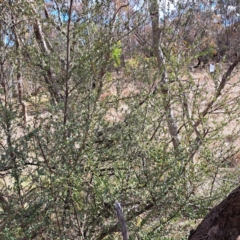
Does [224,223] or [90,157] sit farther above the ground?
[90,157]

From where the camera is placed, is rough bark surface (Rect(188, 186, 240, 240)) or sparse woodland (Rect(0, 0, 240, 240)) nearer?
rough bark surface (Rect(188, 186, 240, 240))

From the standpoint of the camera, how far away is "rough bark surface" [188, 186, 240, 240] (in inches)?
47.4

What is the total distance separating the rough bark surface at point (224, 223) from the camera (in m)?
1.20

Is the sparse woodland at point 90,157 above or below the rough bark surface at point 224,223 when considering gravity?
above

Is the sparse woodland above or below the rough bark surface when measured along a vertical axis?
above

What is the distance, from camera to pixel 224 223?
1.24 m

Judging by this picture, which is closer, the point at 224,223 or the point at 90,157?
the point at 224,223

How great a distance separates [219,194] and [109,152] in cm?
63

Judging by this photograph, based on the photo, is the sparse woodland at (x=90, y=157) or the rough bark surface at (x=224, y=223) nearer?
the rough bark surface at (x=224, y=223)

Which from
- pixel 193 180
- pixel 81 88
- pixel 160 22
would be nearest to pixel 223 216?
pixel 193 180

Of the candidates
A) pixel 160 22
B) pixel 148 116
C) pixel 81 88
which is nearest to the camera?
pixel 81 88

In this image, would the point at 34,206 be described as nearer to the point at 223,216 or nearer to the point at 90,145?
the point at 90,145

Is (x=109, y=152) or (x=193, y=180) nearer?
(x=193, y=180)

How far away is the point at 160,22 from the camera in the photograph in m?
3.14
